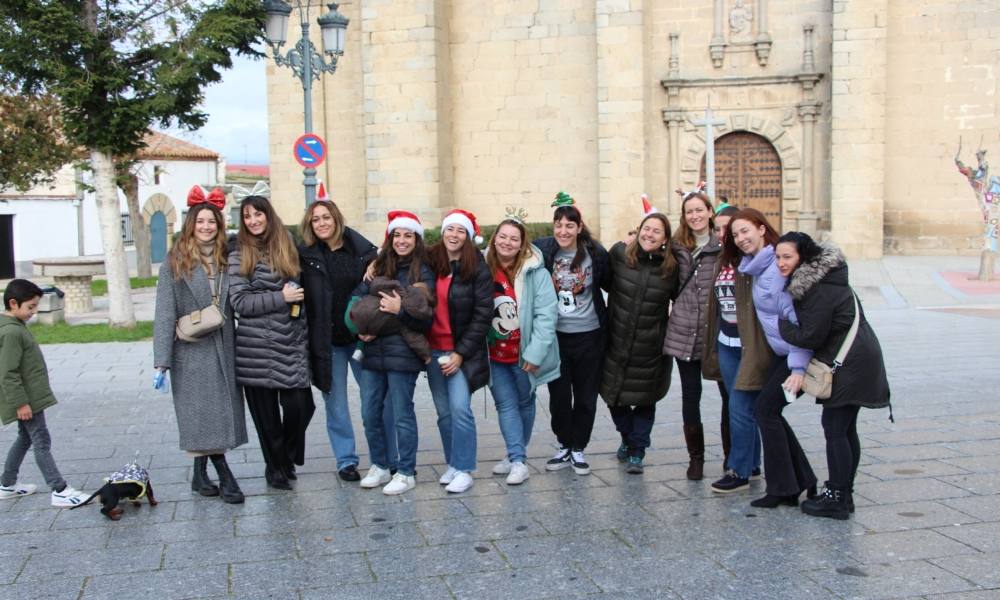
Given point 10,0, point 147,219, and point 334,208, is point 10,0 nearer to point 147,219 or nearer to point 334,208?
point 334,208

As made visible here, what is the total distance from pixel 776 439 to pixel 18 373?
4.07 meters

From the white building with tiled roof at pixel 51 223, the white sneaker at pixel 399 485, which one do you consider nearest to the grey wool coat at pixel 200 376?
the white sneaker at pixel 399 485

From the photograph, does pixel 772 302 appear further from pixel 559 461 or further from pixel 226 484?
pixel 226 484

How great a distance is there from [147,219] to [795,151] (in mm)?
29184

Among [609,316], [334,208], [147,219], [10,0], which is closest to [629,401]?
[609,316]

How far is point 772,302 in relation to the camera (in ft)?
17.3

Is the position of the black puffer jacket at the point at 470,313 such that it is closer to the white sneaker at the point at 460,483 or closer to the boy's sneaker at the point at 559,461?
the white sneaker at the point at 460,483

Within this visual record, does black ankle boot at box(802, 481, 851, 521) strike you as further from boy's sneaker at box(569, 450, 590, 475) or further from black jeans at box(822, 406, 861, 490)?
boy's sneaker at box(569, 450, 590, 475)

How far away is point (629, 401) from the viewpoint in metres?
6.15

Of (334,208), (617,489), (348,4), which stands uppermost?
(348,4)

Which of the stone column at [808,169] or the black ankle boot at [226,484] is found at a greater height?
the stone column at [808,169]

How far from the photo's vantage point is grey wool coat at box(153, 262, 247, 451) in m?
5.65

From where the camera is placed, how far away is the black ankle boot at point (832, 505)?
5191 millimetres

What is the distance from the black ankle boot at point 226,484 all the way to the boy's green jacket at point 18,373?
3.24 ft
